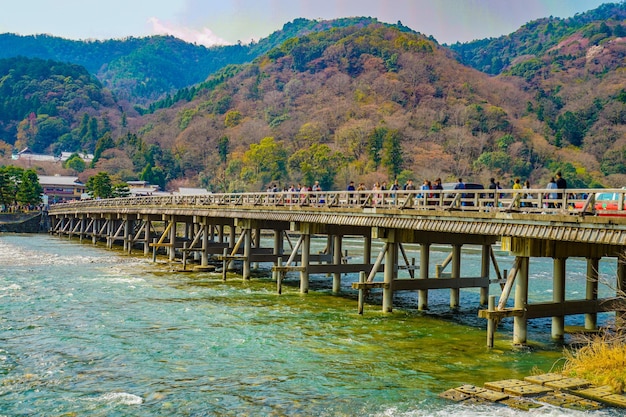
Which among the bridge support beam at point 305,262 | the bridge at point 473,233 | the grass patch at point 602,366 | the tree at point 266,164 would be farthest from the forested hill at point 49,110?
the grass patch at point 602,366

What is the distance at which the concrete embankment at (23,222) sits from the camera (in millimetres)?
80375

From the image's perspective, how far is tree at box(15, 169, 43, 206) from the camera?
296ft

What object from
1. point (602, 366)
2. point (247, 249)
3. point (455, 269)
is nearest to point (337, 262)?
point (247, 249)

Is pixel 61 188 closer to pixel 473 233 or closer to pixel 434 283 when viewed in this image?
pixel 434 283

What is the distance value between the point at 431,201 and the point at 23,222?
6939 centimetres

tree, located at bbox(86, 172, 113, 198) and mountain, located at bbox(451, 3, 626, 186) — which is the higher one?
mountain, located at bbox(451, 3, 626, 186)

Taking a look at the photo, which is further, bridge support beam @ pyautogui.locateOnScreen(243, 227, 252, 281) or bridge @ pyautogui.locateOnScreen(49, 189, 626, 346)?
bridge support beam @ pyautogui.locateOnScreen(243, 227, 252, 281)

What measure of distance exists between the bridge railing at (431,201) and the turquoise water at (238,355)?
3.85m

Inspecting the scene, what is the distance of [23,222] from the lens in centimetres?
8169

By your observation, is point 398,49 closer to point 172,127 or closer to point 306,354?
point 172,127

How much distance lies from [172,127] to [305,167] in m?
72.1

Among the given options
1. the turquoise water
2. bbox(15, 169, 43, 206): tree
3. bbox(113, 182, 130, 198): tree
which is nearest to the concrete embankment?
bbox(15, 169, 43, 206): tree

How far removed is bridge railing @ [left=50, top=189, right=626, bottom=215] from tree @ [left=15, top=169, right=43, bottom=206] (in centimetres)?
4155

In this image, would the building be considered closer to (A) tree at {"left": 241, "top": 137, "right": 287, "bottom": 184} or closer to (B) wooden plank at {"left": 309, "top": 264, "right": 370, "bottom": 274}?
(A) tree at {"left": 241, "top": 137, "right": 287, "bottom": 184}
